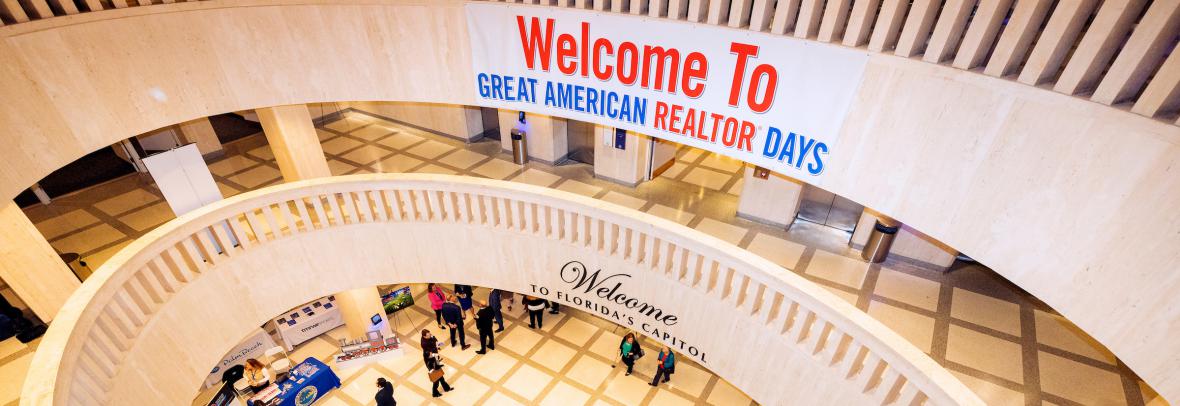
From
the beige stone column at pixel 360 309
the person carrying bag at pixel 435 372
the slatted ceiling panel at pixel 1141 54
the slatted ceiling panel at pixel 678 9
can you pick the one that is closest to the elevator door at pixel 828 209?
the slatted ceiling panel at pixel 678 9

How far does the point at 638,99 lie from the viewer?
20.4 feet

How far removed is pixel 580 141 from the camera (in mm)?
12703

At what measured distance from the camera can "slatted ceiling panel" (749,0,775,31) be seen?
5047 millimetres

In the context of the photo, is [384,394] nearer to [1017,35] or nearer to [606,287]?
[606,287]

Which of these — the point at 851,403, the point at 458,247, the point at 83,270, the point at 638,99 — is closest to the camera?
the point at 851,403

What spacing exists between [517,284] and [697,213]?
414 cm

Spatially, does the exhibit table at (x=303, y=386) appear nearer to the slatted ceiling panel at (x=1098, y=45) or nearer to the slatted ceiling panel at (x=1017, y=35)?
the slatted ceiling panel at (x=1017, y=35)

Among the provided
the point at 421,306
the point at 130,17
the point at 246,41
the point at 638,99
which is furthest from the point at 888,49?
the point at 421,306

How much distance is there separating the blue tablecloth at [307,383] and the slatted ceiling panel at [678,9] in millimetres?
8585

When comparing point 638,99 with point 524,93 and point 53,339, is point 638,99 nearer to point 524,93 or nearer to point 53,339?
point 524,93

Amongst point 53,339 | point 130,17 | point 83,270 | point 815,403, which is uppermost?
point 130,17

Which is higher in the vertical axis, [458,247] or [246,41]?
[246,41]

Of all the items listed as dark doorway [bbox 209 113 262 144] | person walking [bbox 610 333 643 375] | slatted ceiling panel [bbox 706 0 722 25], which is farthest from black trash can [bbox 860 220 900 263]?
dark doorway [bbox 209 113 262 144]

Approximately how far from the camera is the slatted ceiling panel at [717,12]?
Answer: 5280mm
